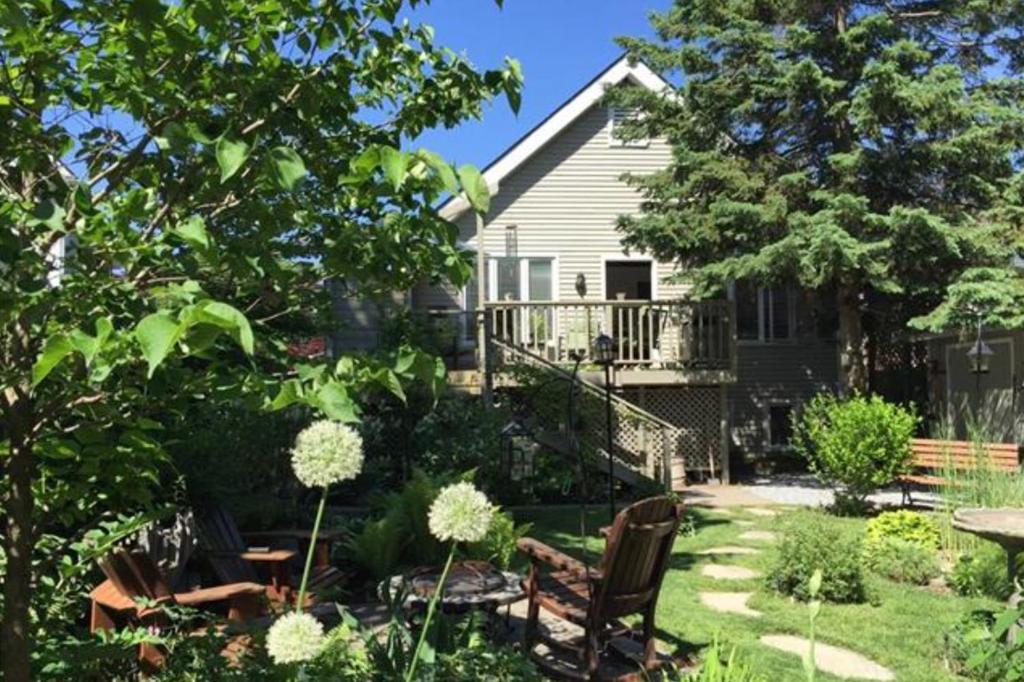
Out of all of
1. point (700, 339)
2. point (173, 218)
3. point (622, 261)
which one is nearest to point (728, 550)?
point (700, 339)

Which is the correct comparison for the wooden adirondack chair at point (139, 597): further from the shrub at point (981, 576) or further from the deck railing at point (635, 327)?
the deck railing at point (635, 327)

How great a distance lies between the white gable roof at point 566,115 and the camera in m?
16.8

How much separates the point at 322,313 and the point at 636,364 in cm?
1217

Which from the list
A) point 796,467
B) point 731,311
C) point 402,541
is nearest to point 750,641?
point 402,541

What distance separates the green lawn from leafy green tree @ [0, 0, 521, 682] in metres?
3.68

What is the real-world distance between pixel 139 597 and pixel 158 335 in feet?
11.1

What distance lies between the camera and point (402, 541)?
24.9 feet

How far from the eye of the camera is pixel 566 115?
17219 mm

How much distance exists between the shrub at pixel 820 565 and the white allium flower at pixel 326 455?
542 cm

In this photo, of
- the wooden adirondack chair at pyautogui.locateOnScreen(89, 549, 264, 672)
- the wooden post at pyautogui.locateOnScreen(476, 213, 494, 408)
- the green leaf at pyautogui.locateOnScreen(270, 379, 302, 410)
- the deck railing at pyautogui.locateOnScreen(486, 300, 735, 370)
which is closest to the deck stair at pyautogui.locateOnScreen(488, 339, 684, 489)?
the wooden post at pyautogui.locateOnScreen(476, 213, 494, 408)

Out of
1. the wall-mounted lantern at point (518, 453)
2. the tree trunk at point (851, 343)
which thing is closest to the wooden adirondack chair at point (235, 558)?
the wall-mounted lantern at point (518, 453)

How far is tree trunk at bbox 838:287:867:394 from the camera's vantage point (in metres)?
14.6

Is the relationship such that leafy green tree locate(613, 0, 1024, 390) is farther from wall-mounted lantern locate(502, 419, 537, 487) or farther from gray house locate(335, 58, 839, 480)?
wall-mounted lantern locate(502, 419, 537, 487)

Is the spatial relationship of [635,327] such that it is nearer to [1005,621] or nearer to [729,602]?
[729,602]
